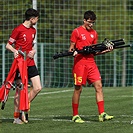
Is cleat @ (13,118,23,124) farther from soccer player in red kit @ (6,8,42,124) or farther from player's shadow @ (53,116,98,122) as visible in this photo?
player's shadow @ (53,116,98,122)

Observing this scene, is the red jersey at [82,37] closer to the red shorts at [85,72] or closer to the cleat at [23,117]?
the red shorts at [85,72]

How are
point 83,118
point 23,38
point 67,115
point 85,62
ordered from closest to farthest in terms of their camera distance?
1. point 23,38
2. point 85,62
3. point 83,118
4. point 67,115

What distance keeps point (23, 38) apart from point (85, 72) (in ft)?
4.25

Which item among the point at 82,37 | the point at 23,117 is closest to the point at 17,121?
the point at 23,117

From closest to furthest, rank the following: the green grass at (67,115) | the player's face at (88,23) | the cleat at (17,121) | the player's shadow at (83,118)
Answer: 1. the green grass at (67,115)
2. the cleat at (17,121)
3. the player's face at (88,23)
4. the player's shadow at (83,118)

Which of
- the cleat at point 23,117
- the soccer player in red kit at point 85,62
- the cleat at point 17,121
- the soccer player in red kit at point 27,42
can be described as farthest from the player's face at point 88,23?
the cleat at point 17,121

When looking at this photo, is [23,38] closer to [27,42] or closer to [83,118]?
[27,42]

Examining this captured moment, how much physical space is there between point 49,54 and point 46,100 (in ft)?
31.5

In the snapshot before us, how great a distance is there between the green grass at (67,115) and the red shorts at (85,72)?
736 millimetres

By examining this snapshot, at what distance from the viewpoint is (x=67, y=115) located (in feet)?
44.1

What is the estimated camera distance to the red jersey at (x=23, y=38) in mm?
12062

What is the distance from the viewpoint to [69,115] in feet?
44.1

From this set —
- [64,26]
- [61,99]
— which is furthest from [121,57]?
[61,99]

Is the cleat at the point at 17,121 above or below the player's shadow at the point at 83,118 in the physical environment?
above
